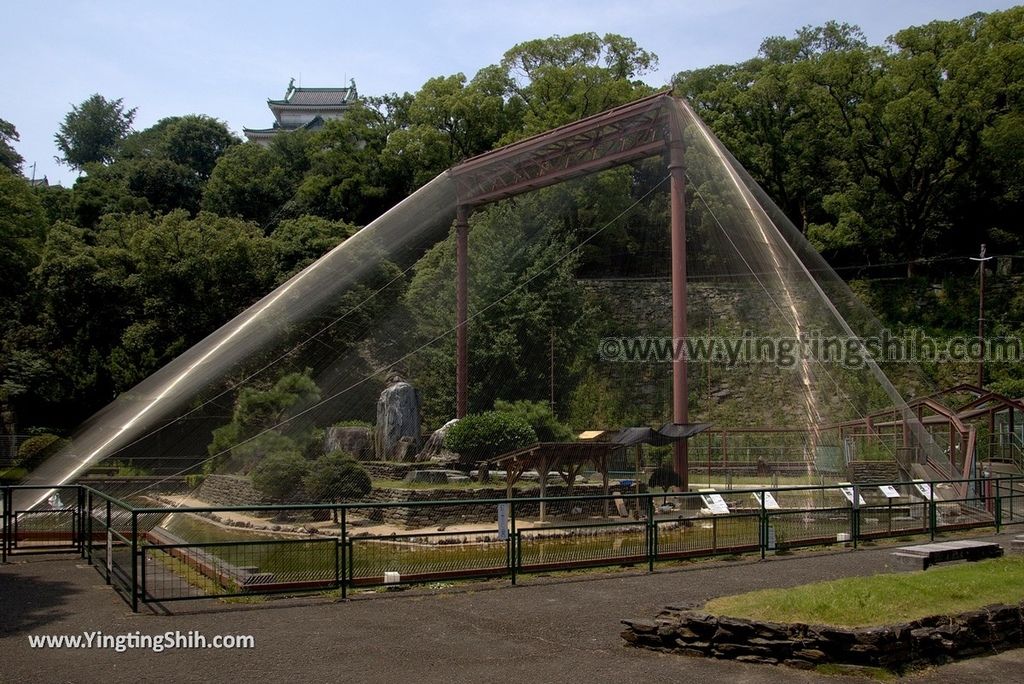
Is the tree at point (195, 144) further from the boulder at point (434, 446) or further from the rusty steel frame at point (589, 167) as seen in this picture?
the boulder at point (434, 446)

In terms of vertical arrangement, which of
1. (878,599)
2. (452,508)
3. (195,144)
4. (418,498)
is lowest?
(418,498)

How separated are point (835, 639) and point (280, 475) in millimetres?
13126

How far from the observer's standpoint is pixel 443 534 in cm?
1005

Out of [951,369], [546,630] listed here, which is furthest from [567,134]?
[951,369]

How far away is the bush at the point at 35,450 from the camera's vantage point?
79.9ft

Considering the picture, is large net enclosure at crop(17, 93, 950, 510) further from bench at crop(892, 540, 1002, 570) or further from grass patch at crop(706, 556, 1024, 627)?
grass patch at crop(706, 556, 1024, 627)

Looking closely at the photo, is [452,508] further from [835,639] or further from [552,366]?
[552,366]

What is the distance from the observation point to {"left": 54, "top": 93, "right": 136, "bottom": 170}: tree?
248 ft

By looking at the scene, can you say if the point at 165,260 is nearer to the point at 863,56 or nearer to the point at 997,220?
the point at 863,56

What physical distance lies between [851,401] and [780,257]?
2859 mm

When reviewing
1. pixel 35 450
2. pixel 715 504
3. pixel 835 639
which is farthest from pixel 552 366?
pixel 835 639

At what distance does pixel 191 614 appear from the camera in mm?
8102

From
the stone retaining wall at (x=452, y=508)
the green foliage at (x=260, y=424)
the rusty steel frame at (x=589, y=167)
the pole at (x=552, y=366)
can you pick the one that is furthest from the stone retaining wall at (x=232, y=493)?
the pole at (x=552, y=366)

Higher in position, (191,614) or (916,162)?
(916,162)
